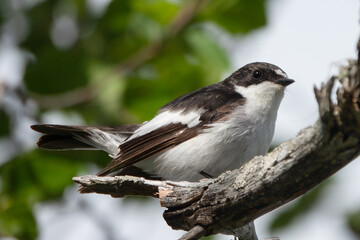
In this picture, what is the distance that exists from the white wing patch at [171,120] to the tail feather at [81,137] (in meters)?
0.28

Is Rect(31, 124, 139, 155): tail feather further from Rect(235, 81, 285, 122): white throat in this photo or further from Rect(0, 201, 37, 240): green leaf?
Rect(235, 81, 285, 122): white throat

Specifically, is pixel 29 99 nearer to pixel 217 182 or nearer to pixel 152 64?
pixel 152 64

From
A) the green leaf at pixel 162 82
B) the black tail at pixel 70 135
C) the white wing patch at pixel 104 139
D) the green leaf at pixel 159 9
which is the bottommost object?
the white wing patch at pixel 104 139

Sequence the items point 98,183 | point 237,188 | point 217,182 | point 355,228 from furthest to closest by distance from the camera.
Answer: point 355,228 < point 98,183 < point 217,182 < point 237,188

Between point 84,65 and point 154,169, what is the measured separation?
147cm

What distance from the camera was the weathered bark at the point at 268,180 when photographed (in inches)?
94.2

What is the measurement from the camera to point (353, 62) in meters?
2.36

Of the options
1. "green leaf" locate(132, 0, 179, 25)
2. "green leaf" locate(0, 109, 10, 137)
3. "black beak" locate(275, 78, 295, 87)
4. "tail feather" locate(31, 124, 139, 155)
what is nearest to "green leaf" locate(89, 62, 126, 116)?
"tail feather" locate(31, 124, 139, 155)

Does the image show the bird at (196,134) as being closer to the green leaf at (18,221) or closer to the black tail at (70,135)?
the black tail at (70,135)

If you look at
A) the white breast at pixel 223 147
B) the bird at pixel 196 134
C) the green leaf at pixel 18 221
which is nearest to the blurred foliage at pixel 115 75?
the green leaf at pixel 18 221

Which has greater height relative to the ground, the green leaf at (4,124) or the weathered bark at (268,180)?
the green leaf at (4,124)

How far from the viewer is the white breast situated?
4.25 m

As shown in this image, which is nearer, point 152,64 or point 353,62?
point 353,62

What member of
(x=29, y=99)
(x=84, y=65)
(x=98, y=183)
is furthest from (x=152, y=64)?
(x=98, y=183)
